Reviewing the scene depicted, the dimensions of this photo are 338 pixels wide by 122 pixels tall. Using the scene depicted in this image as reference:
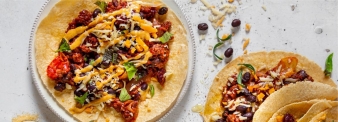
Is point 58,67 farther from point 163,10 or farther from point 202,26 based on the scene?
point 202,26

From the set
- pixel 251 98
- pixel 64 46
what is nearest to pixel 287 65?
pixel 251 98

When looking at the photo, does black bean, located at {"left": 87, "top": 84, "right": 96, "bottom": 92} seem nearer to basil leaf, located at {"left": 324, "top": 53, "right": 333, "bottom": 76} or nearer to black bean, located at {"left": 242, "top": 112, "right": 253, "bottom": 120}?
black bean, located at {"left": 242, "top": 112, "right": 253, "bottom": 120}

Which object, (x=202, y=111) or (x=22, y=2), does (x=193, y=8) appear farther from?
(x=22, y=2)

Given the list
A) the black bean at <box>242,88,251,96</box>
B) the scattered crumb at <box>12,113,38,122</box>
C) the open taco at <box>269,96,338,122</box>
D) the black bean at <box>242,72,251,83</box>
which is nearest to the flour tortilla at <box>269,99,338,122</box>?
the open taco at <box>269,96,338,122</box>

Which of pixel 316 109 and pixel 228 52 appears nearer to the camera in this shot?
pixel 316 109

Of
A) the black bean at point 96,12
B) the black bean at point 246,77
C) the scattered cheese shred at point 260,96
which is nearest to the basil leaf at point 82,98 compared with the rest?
the black bean at point 96,12
